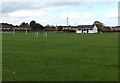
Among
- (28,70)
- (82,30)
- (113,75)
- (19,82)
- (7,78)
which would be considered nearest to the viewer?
(19,82)

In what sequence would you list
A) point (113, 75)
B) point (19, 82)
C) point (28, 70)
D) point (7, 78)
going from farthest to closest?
point (28, 70) → point (113, 75) → point (7, 78) → point (19, 82)

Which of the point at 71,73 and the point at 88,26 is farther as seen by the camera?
the point at 88,26

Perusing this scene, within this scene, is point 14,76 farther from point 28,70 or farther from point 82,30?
point 82,30

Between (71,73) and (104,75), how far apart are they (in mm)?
1192

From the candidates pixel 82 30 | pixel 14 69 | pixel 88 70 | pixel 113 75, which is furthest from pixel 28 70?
pixel 82 30

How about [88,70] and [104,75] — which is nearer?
[104,75]

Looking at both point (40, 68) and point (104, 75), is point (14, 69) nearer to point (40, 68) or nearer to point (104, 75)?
point (40, 68)

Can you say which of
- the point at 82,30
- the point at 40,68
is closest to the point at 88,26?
the point at 82,30

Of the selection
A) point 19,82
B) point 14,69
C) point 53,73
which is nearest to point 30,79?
point 19,82

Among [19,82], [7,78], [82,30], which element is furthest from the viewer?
[82,30]

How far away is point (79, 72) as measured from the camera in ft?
38.7

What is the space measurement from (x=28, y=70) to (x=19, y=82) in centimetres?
257

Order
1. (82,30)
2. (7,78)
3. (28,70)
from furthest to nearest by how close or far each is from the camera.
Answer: (82,30) → (28,70) → (7,78)

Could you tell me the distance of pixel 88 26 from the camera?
170875mm
